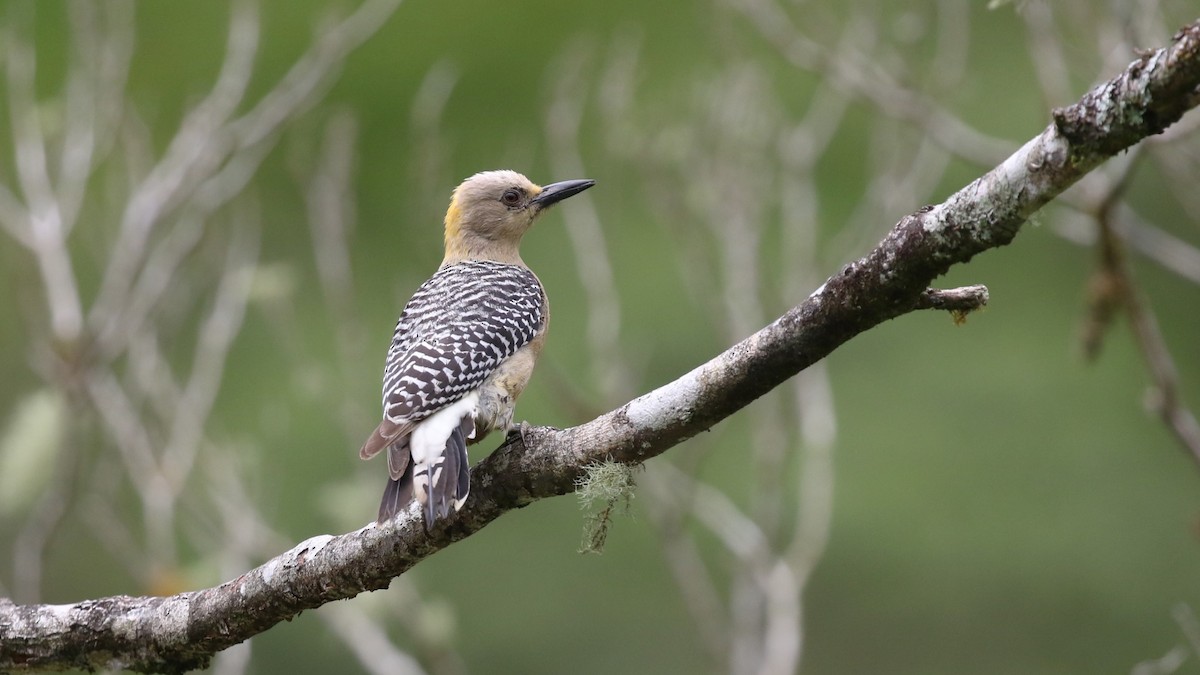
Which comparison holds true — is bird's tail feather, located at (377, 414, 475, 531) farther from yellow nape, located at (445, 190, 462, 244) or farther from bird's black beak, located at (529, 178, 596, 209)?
yellow nape, located at (445, 190, 462, 244)

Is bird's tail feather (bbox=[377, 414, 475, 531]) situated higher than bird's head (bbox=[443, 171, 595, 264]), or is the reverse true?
bird's head (bbox=[443, 171, 595, 264])

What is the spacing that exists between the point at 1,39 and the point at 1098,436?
8.47m

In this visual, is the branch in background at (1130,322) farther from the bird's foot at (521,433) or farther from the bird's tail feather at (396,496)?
the bird's tail feather at (396,496)

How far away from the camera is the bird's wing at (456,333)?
5043 mm

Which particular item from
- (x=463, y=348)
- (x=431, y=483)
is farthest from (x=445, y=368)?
(x=431, y=483)

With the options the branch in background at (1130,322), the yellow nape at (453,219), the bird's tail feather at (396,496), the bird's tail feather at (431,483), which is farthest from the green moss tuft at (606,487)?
the yellow nape at (453,219)

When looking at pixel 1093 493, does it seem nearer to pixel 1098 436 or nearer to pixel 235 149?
pixel 1098 436

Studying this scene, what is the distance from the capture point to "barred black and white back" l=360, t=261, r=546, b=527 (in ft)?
14.5

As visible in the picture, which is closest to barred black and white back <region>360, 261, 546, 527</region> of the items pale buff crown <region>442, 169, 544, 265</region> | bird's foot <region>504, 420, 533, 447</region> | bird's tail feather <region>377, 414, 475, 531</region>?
bird's tail feather <region>377, 414, 475, 531</region>

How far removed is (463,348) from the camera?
541 centimetres

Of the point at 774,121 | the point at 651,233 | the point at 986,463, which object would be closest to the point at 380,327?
the point at 651,233

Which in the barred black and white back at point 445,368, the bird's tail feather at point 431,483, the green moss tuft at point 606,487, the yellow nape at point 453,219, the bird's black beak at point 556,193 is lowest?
the green moss tuft at point 606,487

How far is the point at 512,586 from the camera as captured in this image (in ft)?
35.4

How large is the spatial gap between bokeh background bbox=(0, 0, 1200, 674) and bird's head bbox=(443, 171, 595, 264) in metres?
0.44
